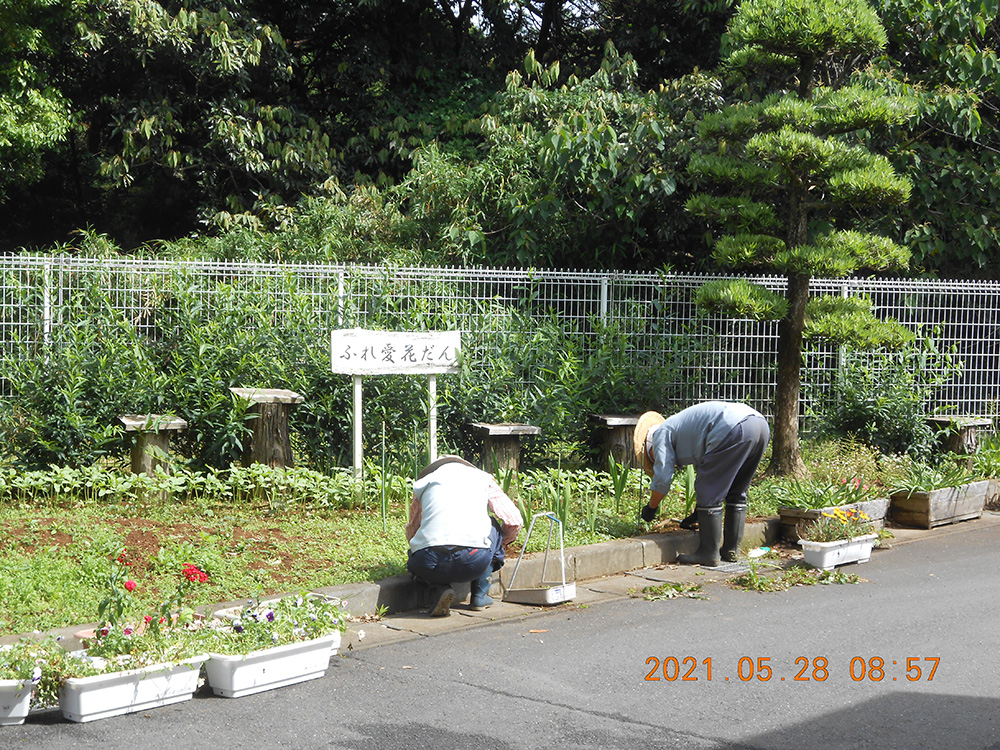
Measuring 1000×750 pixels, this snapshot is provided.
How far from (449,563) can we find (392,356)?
10.1 feet

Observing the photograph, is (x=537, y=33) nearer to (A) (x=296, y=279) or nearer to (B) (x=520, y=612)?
(A) (x=296, y=279)

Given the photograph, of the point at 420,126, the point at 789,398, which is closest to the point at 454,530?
the point at 789,398

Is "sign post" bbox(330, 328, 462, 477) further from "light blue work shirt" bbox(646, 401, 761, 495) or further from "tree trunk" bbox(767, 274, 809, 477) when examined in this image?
"tree trunk" bbox(767, 274, 809, 477)

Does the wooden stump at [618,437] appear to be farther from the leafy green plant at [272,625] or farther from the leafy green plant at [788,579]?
the leafy green plant at [272,625]

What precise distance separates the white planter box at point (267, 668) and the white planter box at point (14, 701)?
0.82m

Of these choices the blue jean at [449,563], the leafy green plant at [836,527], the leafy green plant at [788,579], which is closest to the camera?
the blue jean at [449,563]

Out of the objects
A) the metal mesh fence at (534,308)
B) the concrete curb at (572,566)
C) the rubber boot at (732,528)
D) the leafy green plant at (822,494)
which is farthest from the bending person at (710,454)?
the metal mesh fence at (534,308)

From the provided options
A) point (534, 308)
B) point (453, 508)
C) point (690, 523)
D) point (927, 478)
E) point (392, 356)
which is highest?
point (534, 308)

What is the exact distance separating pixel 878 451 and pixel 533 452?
382cm

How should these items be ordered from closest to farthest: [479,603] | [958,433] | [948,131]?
[479,603]
[958,433]
[948,131]

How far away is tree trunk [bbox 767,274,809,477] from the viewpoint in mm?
10500

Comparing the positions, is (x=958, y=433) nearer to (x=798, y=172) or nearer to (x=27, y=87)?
(x=798, y=172)

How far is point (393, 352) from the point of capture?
9.23m

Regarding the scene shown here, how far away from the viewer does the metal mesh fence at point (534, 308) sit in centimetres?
962
